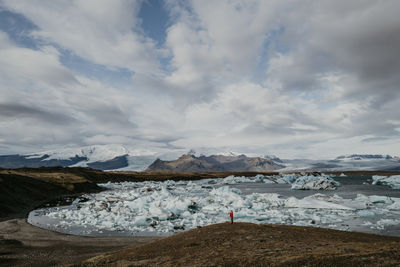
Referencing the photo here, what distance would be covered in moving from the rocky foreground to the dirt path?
151 inches

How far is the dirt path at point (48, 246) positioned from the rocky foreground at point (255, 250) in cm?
384

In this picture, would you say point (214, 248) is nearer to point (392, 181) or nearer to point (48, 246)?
point (48, 246)

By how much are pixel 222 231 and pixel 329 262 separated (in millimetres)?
6575

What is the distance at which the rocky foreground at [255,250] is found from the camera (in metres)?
7.54

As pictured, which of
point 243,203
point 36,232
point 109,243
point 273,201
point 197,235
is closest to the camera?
point 197,235

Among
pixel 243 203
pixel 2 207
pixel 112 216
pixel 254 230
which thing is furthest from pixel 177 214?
pixel 2 207

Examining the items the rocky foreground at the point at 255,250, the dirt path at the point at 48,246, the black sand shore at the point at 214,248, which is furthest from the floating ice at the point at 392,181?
the dirt path at the point at 48,246

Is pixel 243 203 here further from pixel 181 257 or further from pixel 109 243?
pixel 181 257

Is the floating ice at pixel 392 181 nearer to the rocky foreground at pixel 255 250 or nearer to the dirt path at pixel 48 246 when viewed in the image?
the rocky foreground at pixel 255 250

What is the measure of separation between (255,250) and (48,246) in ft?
42.9

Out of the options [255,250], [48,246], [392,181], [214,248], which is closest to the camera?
[255,250]

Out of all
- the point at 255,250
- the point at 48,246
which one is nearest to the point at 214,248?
the point at 255,250

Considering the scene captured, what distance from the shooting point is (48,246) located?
15367 mm

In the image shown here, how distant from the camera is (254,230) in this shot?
13016 millimetres
